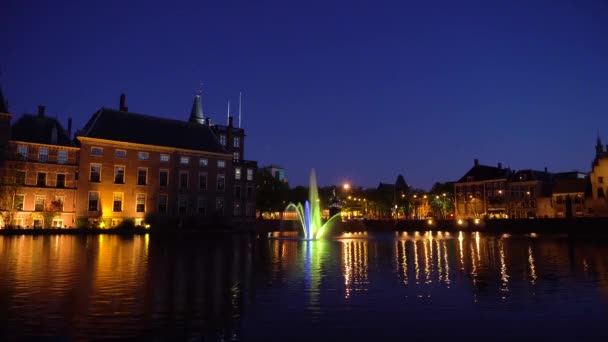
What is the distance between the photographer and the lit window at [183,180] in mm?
73250

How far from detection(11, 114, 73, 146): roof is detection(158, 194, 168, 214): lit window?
48.6 ft

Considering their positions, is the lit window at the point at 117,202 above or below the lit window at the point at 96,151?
below

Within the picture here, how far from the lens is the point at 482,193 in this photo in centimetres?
Result: 11431

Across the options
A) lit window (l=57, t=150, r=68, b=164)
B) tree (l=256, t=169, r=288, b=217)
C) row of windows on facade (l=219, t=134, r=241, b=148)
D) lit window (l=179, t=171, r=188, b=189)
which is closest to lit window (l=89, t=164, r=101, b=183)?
lit window (l=57, t=150, r=68, b=164)

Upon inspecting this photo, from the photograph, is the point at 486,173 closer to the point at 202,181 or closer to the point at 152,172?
the point at 202,181

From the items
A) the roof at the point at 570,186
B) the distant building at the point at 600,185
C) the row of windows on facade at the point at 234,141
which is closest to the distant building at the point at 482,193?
the roof at the point at 570,186

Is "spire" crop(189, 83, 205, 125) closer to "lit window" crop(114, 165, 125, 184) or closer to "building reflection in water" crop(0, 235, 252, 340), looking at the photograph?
"lit window" crop(114, 165, 125, 184)

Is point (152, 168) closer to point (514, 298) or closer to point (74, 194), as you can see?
point (74, 194)

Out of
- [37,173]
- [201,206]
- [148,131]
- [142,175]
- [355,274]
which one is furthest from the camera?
[201,206]

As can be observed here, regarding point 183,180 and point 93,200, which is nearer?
point 93,200

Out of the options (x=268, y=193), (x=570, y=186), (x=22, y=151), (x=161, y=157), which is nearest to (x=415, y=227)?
(x=268, y=193)

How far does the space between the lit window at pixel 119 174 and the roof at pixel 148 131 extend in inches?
164

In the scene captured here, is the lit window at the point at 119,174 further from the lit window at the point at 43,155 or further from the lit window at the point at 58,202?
the lit window at the point at 43,155

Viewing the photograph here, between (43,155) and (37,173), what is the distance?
8.67 ft
